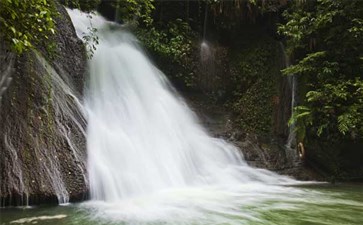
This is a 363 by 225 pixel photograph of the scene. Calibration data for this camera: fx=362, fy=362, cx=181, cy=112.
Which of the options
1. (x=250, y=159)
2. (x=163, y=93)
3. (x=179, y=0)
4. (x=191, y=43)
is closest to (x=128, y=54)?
(x=163, y=93)

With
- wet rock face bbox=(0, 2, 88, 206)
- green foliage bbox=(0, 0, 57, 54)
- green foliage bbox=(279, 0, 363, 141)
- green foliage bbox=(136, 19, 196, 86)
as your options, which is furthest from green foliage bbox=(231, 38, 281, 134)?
green foliage bbox=(0, 0, 57, 54)

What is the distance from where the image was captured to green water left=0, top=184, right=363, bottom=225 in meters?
4.09

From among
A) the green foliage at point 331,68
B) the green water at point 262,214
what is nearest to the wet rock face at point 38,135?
the green water at point 262,214

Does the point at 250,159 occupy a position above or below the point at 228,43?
below

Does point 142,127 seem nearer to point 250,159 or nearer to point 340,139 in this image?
point 250,159

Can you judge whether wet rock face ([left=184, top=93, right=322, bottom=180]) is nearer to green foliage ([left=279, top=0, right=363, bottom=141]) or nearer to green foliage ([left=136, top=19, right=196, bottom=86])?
green foliage ([left=136, top=19, right=196, bottom=86])

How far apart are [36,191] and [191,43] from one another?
687 centimetres

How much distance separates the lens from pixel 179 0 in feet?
35.9

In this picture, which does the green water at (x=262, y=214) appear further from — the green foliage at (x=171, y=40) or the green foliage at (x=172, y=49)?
the green foliage at (x=171, y=40)

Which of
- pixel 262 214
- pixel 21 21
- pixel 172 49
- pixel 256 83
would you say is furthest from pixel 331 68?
pixel 21 21

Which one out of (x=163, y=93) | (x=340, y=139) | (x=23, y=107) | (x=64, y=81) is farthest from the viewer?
(x=163, y=93)

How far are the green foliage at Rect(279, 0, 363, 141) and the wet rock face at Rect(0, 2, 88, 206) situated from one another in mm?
4628

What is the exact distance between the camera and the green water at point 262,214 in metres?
4.09

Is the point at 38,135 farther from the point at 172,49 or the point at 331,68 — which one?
the point at 331,68
